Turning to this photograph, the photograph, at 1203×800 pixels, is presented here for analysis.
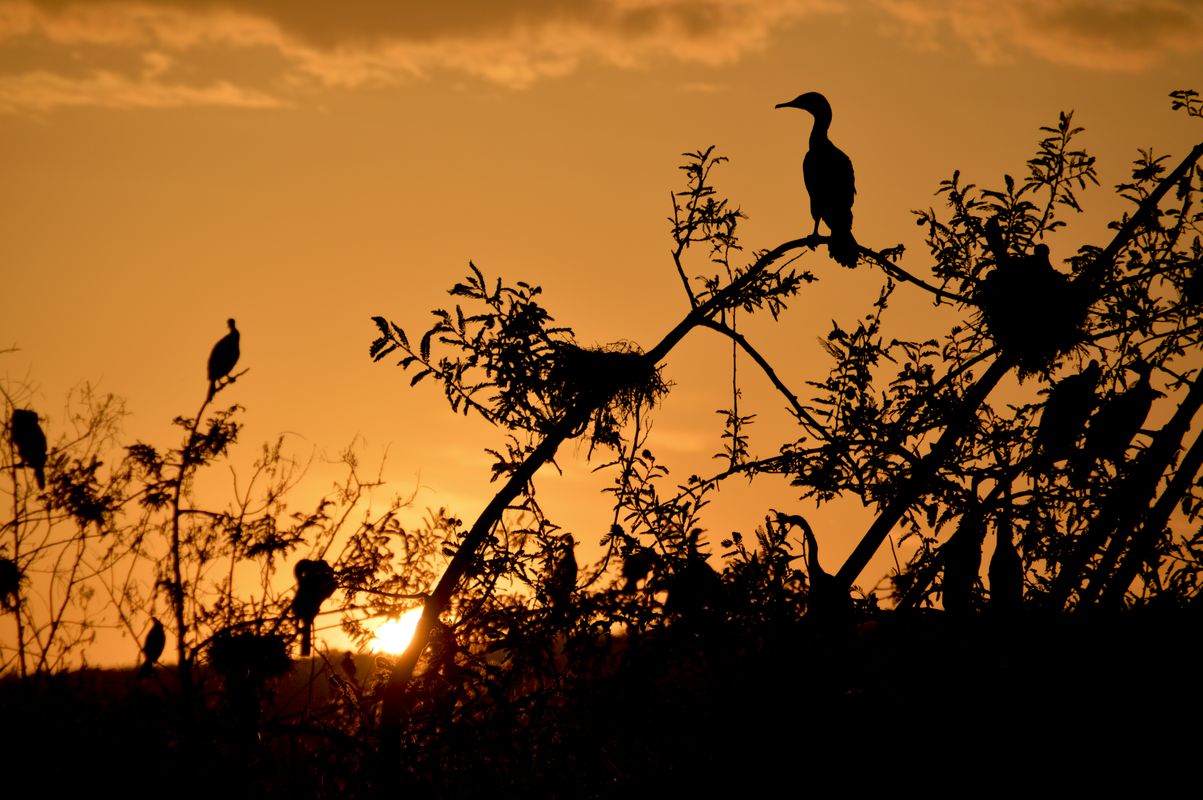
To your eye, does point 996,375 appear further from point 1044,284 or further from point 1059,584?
point 1059,584

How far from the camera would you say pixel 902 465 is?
24.9 ft

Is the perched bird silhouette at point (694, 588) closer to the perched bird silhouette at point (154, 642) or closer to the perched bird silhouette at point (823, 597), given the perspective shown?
the perched bird silhouette at point (823, 597)

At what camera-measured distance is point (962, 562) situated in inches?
294

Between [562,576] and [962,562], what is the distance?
8.88 feet

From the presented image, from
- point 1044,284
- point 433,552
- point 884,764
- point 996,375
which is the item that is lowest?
point 884,764

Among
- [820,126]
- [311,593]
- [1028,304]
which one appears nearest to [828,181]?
[820,126]

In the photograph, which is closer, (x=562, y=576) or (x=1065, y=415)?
(x=562, y=576)

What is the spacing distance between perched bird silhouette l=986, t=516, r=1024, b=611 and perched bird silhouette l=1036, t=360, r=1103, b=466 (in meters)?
0.57

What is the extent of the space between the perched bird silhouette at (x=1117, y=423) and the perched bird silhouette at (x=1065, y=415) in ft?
0.28

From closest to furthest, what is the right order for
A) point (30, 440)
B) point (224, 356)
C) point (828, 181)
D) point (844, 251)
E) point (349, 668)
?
point (349, 668), point (844, 251), point (828, 181), point (30, 440), point (224, 356)

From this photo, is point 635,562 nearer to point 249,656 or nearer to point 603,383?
point 603,383

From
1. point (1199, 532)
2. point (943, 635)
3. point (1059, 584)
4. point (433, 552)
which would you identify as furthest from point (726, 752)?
point (1199, 532)

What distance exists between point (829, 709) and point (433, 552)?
10.9ft

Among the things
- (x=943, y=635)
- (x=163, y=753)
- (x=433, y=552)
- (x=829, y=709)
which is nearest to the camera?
(x=829, y=709)
